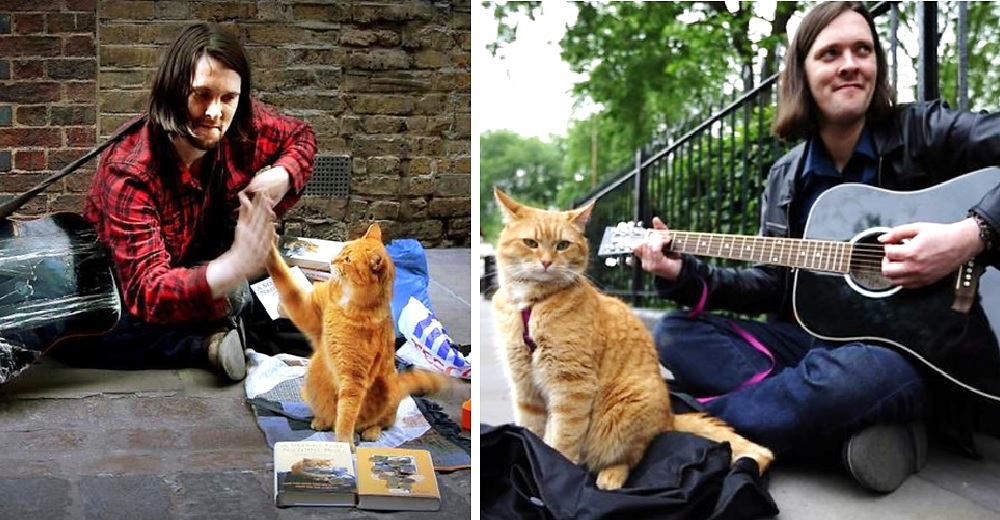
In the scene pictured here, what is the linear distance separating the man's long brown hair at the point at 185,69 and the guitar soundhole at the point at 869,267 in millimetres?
1567

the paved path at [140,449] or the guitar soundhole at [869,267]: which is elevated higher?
the guitar soundhole at [869,267]

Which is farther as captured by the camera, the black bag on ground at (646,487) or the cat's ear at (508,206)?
the cat's ear at (508,206)

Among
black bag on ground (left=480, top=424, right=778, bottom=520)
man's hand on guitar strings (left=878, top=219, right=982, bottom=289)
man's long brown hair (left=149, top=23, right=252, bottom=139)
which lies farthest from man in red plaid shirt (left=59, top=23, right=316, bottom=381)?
man's hand on guitar strings (left=878, top=219, right=982, bottom=289)

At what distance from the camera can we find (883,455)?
8.84 ft

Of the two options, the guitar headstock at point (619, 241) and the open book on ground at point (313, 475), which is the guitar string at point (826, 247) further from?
the open book on ground at point (313, 475)

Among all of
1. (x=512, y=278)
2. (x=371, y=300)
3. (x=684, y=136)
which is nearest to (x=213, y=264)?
(x=371, y=300)

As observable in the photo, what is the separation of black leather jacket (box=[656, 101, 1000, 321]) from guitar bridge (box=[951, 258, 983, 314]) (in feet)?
0.14

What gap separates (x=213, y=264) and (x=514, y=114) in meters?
0.87

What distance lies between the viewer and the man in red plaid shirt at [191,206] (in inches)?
108

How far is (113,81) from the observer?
2730 mm

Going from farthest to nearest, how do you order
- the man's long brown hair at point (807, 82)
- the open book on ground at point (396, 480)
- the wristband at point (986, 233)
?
the open book on ground at point (396, 480), the man's long brown hair at point (807, 82), the wristband at point (986, 233)

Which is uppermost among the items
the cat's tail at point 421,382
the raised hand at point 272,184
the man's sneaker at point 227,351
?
the raised hand at point 272,184

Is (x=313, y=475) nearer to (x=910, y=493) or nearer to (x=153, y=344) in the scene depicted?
(x=153, y=344)

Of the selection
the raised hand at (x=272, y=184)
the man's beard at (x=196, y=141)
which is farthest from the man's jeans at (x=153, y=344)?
the man's beard at (x=196, y=141)
